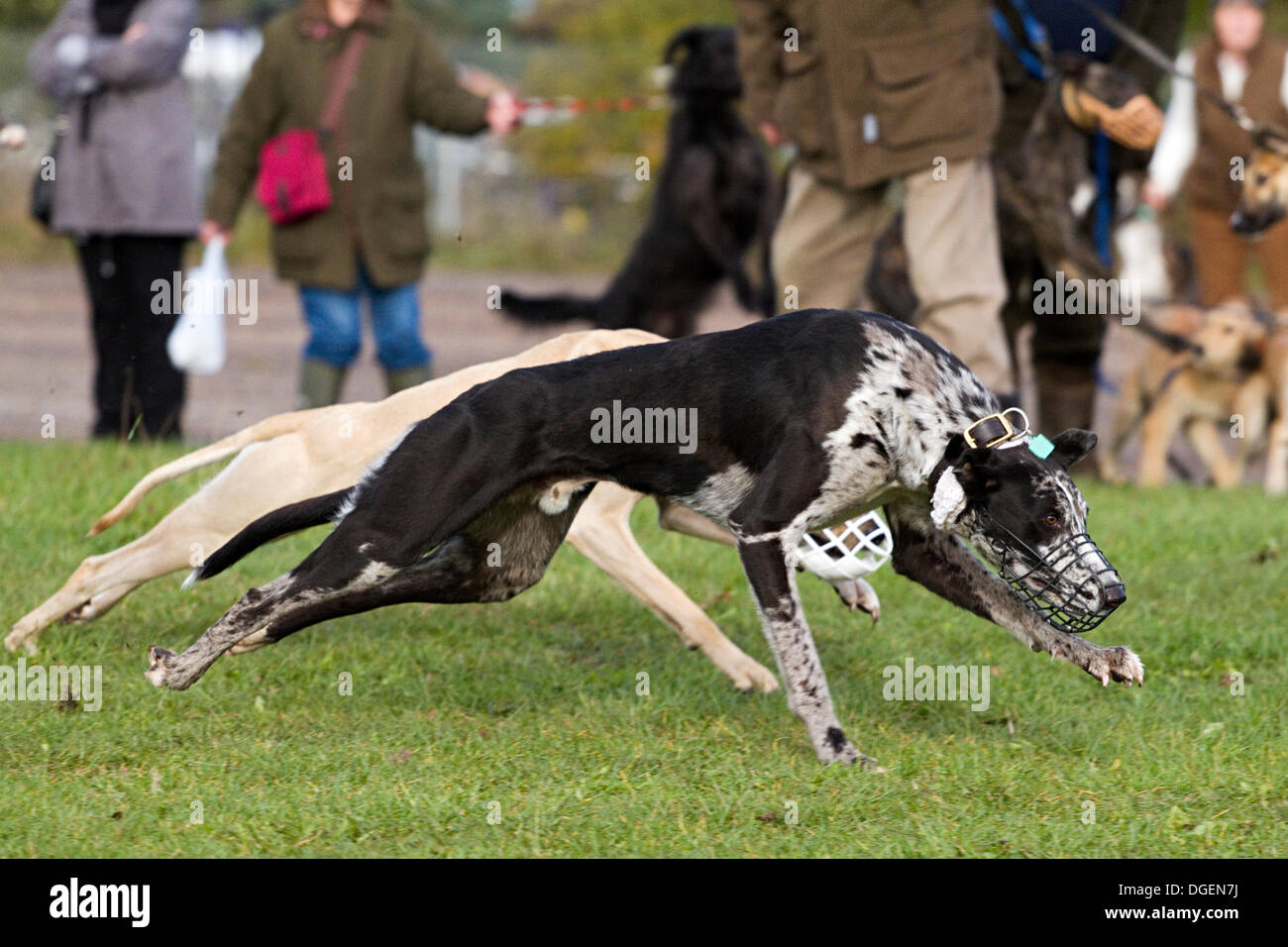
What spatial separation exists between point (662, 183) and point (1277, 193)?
3.39 m

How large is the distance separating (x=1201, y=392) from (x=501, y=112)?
4289 millimetres

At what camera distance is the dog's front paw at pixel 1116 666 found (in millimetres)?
4324

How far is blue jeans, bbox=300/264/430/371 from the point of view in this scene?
326 inches

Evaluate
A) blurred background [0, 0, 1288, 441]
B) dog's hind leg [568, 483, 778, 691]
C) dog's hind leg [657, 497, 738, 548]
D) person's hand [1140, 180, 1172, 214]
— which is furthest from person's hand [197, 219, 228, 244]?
blurred background [0, 0, 1288, 441]

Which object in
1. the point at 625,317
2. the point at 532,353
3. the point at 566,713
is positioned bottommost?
the point at 625,317

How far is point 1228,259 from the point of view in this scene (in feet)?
33.5

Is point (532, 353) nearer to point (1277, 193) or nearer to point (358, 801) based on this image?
point (358, 801)

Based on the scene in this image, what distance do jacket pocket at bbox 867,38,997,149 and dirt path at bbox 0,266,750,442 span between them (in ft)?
9.93

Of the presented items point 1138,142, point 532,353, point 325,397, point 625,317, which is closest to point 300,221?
point 325,397

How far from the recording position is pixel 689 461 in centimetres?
444

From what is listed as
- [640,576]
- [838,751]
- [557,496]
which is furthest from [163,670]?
[838,751]

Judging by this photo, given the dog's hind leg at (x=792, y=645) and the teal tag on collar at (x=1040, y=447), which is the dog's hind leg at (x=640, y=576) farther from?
Answer: the teal tag on collar at (x=1040, y=447)

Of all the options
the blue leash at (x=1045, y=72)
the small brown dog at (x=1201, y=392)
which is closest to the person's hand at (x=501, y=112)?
the blue leash at (x=1045, y=72)

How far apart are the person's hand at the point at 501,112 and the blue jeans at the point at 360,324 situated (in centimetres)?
83
